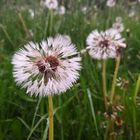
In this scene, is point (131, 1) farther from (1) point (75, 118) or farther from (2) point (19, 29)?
(1) point (75, 118)

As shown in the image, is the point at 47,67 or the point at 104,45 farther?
the point at 104,45

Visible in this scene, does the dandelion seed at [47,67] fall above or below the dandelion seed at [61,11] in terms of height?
below

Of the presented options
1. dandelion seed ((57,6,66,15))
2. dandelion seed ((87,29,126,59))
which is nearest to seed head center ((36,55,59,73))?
dandelion seed ((87,29,126,59))

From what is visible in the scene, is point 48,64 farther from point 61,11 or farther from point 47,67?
point 61,11

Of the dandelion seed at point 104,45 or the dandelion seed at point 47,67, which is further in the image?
the dandelion seed at point 104,45

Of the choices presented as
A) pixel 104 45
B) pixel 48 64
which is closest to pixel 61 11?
pixel 104 45

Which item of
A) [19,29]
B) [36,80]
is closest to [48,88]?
[36,80]

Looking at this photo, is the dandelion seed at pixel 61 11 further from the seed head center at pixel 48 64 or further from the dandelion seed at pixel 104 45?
the seed head center at pixel 48 64

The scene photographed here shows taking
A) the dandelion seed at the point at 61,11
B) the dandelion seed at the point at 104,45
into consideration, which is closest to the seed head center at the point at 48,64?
the dandelion seed at the point at 104,45
